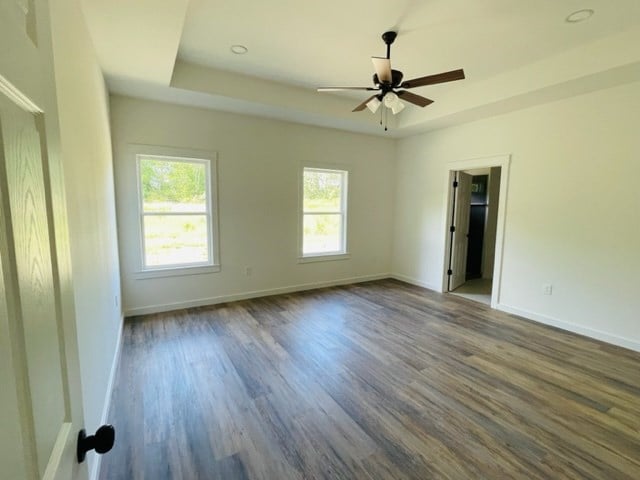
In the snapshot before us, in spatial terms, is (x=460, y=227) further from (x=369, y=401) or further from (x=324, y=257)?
(x=369, y=401)

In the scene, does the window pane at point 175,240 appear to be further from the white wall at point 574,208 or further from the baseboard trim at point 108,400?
the white wall at point 574,208

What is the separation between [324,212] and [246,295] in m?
1.91

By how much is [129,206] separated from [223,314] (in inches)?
70.7

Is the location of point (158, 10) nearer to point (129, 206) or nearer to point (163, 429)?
point (129, 206)

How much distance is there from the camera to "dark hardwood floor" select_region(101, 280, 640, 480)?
5.90 ft

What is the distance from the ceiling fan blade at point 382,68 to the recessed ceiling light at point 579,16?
1542 millimetres

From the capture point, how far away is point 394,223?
6129 millimetres

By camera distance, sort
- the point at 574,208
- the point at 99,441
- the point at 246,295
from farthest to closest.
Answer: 1. the point at 246,295
2. the point at 574,208
3. the point at 99,441

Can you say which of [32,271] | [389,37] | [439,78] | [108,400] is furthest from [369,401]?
[389,37]

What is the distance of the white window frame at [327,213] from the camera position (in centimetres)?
504

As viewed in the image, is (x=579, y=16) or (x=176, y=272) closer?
(x=579, y=16)

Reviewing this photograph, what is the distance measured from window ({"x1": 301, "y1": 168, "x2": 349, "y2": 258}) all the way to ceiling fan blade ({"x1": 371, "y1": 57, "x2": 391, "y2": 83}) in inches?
97.6

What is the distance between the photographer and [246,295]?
474cm

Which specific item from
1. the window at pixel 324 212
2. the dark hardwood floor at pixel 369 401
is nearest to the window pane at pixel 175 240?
the dark hardwood floor at pixel 369 401
